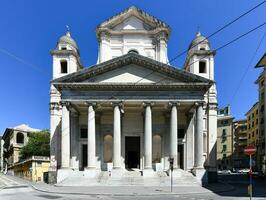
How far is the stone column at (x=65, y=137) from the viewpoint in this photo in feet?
115

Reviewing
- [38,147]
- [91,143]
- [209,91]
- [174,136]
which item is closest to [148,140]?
[174,136]

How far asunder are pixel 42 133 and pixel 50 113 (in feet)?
109

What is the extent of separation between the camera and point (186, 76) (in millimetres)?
35938

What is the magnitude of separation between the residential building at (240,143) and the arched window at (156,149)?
57.8 meters

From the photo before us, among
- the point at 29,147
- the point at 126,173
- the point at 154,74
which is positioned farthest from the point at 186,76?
the point at 29,147

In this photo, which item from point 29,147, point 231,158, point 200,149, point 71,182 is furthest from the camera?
point 231,158

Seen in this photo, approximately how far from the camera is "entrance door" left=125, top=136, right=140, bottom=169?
41.8 meters

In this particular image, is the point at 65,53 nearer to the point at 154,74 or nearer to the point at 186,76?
the point at 154,74

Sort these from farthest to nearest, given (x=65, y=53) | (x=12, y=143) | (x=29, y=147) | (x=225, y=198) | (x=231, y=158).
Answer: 1. (x=231, y=158)
2. (x=12, y=143)
3. (x=29, y=147)
4. (x=65, y=53)
5. (x=225, y=198)

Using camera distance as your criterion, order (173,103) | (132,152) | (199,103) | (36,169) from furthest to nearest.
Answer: (36,169), (132,152), (173,103), (199,103)

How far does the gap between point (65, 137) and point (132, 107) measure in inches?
345

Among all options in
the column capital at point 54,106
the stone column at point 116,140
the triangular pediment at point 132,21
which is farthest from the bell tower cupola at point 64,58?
the stone column at point 116,140

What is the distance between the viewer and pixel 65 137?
35.3 meters

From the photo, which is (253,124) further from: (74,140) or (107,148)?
(74,140)
